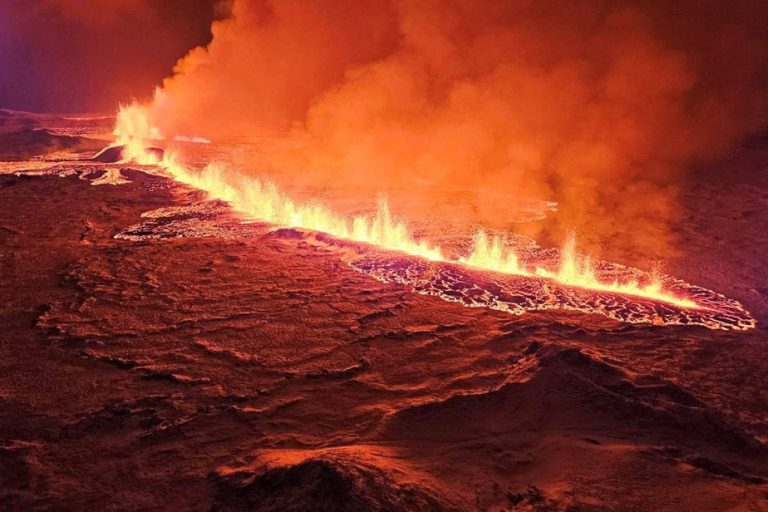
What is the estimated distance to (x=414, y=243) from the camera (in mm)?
7188

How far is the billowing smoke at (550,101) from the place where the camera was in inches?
437

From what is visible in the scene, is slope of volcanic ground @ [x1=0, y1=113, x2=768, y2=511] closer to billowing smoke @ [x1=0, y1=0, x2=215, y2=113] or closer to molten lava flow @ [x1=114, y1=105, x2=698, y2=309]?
molten lava flow @ [x1=114, y1=105, x2=698, y2=309]

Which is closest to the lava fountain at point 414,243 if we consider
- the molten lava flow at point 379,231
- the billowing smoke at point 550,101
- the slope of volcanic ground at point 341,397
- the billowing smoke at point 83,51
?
the molten lava flow at point 379,231

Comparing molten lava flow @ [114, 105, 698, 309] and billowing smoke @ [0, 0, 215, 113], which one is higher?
billowing smoke @ [0, 0, 215, 113]

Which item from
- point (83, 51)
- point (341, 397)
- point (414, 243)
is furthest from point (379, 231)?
point (83, 51)

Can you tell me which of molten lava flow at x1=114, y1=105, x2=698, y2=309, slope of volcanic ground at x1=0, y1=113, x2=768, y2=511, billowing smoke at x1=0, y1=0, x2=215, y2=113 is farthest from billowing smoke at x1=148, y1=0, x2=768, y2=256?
billowing smoke at x1=0, y1=0, x2=215, y2=113

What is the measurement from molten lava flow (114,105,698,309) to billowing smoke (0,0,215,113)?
79.7 feet

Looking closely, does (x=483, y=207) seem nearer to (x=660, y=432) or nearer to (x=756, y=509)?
(x=660, y=432)

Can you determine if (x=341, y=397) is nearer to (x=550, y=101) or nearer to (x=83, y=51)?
(x=550, y=101)

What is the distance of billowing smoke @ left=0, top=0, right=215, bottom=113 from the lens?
98.9 feet

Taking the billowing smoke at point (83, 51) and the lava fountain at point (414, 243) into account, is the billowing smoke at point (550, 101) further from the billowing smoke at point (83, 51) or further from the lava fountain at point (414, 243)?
the billowing smoke at point (83, 51)

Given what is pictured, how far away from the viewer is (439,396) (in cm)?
346

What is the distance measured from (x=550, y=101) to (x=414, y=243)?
6.35 m

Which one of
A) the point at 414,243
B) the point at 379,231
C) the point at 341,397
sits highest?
the point at 379,231
